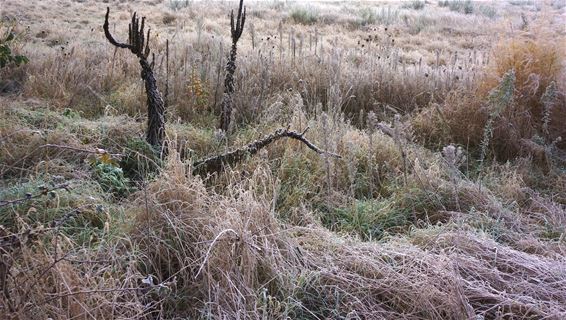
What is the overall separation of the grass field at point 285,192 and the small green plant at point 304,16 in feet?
16.7

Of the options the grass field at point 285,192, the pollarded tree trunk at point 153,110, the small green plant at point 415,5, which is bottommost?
the grass field at point 285,192

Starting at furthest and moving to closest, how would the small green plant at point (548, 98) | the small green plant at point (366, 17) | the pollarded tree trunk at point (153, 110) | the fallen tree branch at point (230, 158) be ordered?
the small green plant at point (366, 17) < the small green plant at point (548, 98) < the pollarded tree trunk at point (153, 110) < the fallen tree branch at point (230, 158)

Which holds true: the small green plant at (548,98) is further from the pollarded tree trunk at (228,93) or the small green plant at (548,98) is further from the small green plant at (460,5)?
the small green plant at (460,5)

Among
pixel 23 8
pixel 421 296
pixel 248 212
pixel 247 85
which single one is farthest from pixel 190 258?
pixel 23 8

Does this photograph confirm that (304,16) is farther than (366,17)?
No

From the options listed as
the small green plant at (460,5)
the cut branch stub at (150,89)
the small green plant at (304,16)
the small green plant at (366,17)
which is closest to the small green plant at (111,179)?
the cut branch stub at (150,89)

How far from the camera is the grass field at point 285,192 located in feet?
7.00

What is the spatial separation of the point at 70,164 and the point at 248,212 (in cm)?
135

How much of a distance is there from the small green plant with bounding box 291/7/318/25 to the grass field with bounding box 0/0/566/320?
16.7 feet

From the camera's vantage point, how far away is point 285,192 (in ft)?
10.6

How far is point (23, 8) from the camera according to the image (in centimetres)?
972

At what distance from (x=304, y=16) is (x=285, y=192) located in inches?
343

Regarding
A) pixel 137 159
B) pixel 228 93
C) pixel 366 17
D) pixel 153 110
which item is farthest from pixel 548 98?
pixel 366 17

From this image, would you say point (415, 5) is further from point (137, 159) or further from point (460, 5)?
point (137, 159)
